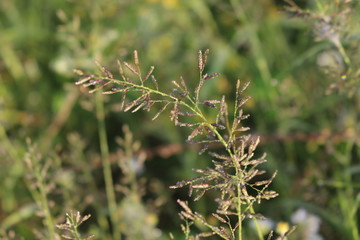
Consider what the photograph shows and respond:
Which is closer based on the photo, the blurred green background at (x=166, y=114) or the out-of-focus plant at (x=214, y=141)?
the out-of-focus plant at (x=214, y=141)

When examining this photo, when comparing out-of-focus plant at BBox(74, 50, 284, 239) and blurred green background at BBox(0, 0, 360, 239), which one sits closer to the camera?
out-of-focus plant at BBox(74, 50, 284, 239)

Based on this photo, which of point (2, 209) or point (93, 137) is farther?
point (93, 137)

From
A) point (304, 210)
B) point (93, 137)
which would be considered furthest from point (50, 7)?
point (304, 210)

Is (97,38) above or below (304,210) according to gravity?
above

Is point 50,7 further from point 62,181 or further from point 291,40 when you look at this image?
point 62,181

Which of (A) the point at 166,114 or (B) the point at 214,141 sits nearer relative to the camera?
(B) the point at 214,141

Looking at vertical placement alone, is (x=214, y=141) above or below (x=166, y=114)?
above

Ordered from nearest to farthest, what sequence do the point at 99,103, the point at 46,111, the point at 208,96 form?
the point at 99,103 < the point at 208,96 < the point at 46,111

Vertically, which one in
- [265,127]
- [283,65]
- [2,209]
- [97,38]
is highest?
[97,38]
